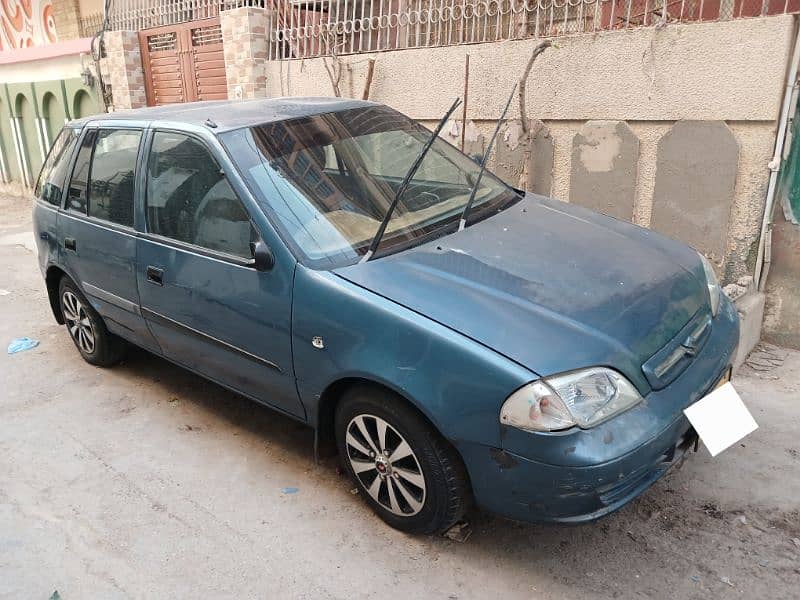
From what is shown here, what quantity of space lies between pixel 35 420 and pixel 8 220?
27.7 feet

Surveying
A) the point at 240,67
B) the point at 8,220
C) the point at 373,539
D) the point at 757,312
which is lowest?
the point at 8,220

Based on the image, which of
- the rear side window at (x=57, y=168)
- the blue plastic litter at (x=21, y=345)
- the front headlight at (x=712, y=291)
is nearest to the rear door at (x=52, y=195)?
the rear side window at (x=57, y=168)

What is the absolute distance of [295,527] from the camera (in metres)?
2.94

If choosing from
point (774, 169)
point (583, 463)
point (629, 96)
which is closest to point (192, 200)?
point (583, 463)

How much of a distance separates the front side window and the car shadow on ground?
4.40ft

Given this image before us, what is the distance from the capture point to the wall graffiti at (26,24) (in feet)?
41.5

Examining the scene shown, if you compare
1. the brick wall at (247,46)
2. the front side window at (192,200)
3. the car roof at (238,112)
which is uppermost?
the brick wall at (247,46)

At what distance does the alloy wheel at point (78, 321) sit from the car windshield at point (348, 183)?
2.10 metres

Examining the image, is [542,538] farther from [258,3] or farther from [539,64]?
[258,3]

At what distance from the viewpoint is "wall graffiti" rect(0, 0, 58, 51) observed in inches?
498

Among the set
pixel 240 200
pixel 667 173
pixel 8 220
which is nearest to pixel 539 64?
pixel 667 173

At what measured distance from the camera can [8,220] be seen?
1093 cm

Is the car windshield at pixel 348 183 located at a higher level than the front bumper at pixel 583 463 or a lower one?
higher

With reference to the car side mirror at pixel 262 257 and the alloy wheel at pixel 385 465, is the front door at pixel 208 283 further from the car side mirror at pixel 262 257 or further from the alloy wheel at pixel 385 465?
the alloy wheel at pixel 385 465
